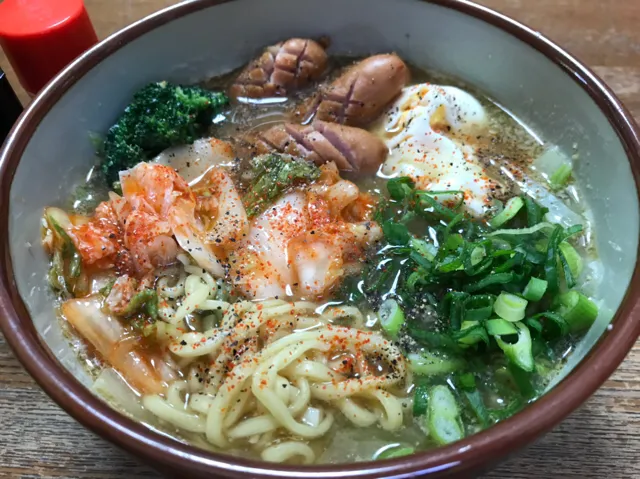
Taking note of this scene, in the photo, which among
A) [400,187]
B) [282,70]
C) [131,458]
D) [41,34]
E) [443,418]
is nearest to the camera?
[131,458]

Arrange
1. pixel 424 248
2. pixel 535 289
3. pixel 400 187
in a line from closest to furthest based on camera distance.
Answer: pixel 535 289, pixel 424 248, pixel 400 187

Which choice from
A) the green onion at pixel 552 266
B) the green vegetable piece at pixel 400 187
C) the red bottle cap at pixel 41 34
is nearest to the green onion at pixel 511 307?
the green onion at pixel 552 266

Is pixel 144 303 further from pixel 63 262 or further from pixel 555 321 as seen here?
pixel 555 321

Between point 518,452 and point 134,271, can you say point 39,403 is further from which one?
point 518,452

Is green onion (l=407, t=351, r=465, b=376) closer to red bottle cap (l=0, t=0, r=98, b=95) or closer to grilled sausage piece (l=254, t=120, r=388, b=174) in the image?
grilled sausage piece (l=254, t=120, r=388, b=174)

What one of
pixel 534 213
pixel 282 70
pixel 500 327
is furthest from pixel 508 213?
pixel 282 70

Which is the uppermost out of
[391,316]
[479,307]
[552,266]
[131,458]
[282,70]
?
[282,70]

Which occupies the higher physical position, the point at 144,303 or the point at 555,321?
the point at 555,321
